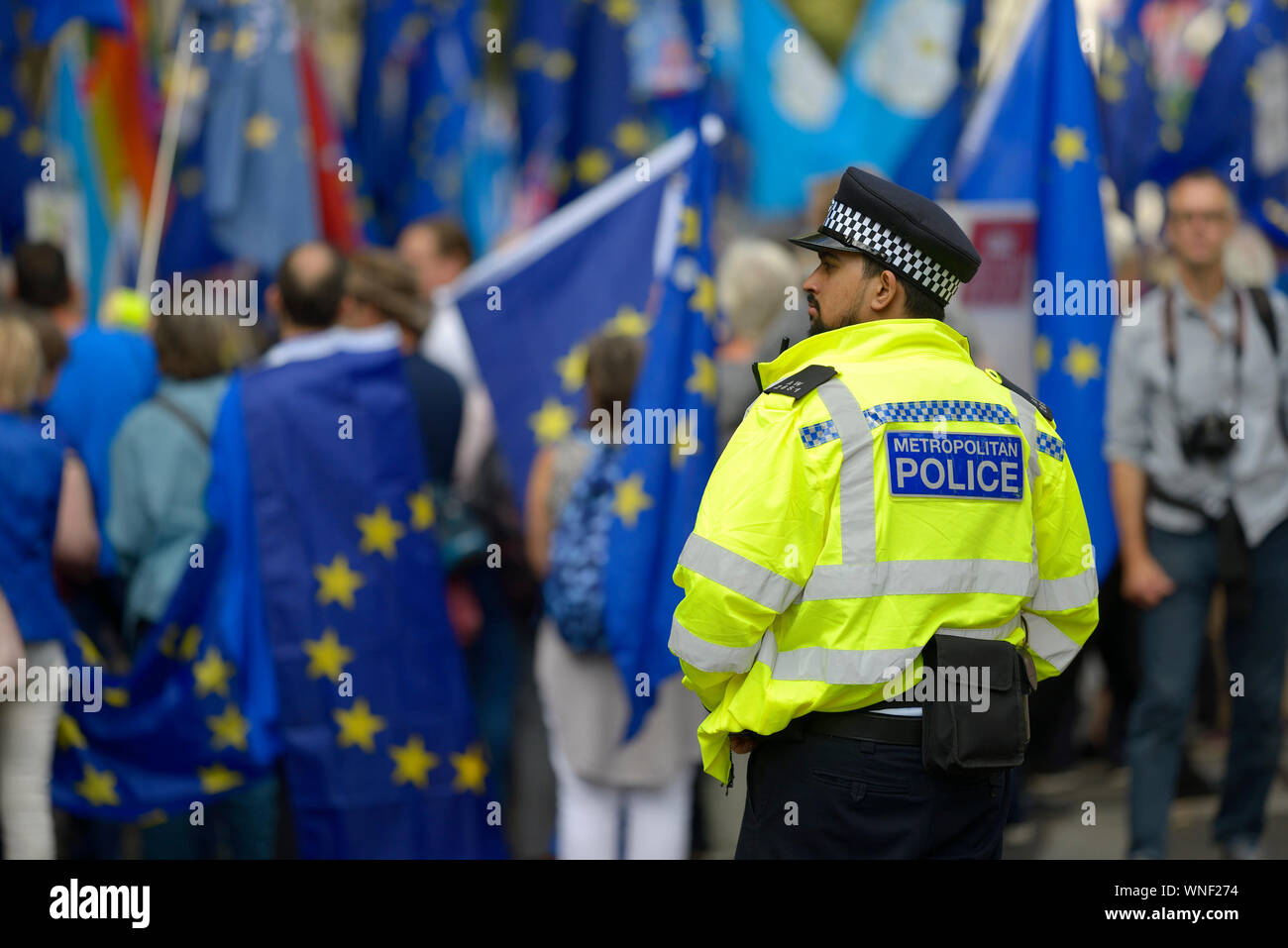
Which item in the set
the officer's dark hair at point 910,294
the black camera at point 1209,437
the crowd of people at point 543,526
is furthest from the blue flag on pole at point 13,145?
the officer's dark hair at point 910,294

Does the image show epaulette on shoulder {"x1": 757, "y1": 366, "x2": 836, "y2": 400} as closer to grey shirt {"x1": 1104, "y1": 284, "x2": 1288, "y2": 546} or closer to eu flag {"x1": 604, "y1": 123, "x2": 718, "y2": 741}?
eu flag {"x1": 604, "y1": 123, "x2": 718, "y2": 741}

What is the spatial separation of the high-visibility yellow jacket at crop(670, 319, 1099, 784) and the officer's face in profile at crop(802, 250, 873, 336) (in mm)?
70

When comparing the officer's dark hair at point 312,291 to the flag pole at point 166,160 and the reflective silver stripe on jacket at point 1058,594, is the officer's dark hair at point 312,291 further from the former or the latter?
the reflective silver stripe on jacket at point 1058,594

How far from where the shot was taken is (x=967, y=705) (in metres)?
3.28

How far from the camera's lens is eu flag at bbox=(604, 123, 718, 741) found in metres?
5.29

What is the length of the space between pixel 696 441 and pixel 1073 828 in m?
2.60

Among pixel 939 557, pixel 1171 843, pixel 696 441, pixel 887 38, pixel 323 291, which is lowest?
pixel 1171 843

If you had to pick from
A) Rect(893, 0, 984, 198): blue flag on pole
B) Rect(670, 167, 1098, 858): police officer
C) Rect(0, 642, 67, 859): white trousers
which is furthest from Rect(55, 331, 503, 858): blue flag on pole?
Rect(670, 167, 1098, 858): police officer

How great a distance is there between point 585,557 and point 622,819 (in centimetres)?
98

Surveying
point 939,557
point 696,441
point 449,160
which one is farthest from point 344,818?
point 449,160

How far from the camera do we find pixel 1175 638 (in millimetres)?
5871
